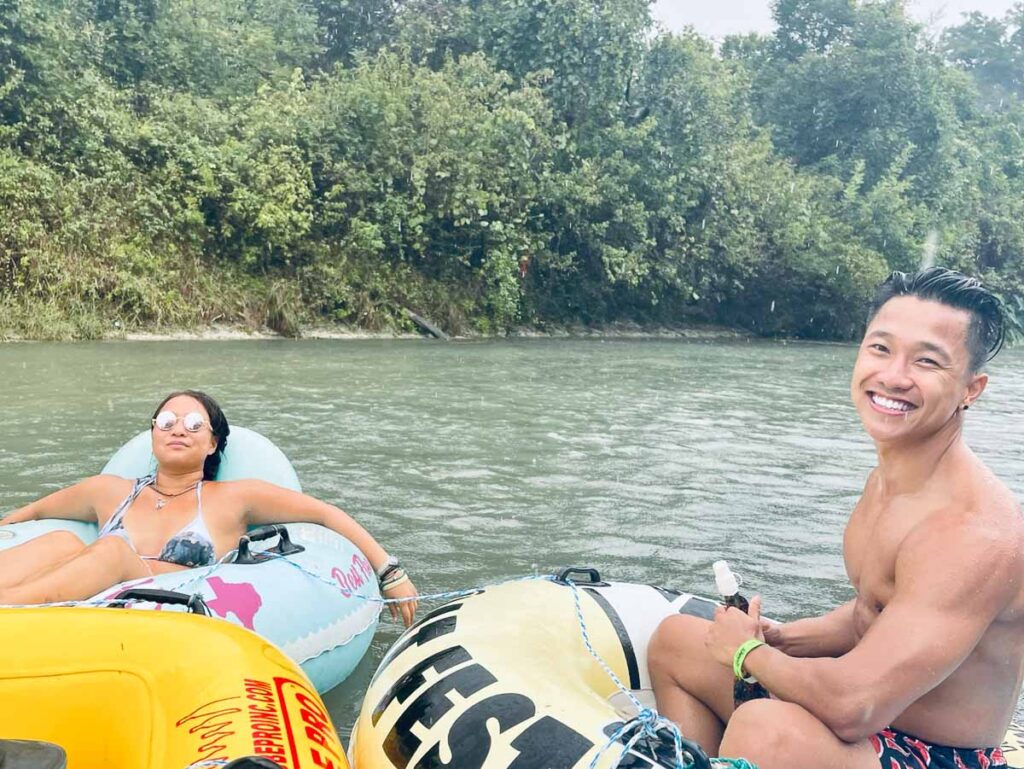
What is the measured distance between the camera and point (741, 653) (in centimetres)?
192

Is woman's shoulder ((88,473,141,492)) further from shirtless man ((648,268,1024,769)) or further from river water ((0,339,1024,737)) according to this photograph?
shirtless man ((648,268,1024,769))

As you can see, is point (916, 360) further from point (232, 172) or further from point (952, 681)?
point (232, 172)

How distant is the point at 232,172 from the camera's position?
48.5ft

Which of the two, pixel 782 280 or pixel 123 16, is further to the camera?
pixel 782 280

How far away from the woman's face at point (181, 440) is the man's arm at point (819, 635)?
198 cm

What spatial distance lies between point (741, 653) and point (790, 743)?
216 millimetres

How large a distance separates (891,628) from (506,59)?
57.9 ft

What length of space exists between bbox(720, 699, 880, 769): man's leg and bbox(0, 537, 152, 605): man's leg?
180 centimetres

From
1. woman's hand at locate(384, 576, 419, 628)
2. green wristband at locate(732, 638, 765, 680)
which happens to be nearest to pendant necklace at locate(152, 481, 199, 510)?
woman's hand at locate(384, 576, 419, 628)

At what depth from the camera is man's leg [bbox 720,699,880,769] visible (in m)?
1.73

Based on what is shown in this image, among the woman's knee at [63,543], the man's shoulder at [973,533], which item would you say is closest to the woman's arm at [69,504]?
the woman's knee at [63,543]

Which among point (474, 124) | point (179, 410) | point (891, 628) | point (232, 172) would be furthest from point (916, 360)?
point (474, 124)

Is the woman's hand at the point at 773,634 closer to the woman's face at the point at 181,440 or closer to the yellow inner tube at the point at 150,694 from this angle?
the yellow inner tube at the point at 150,694

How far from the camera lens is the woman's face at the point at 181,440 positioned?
334cm
